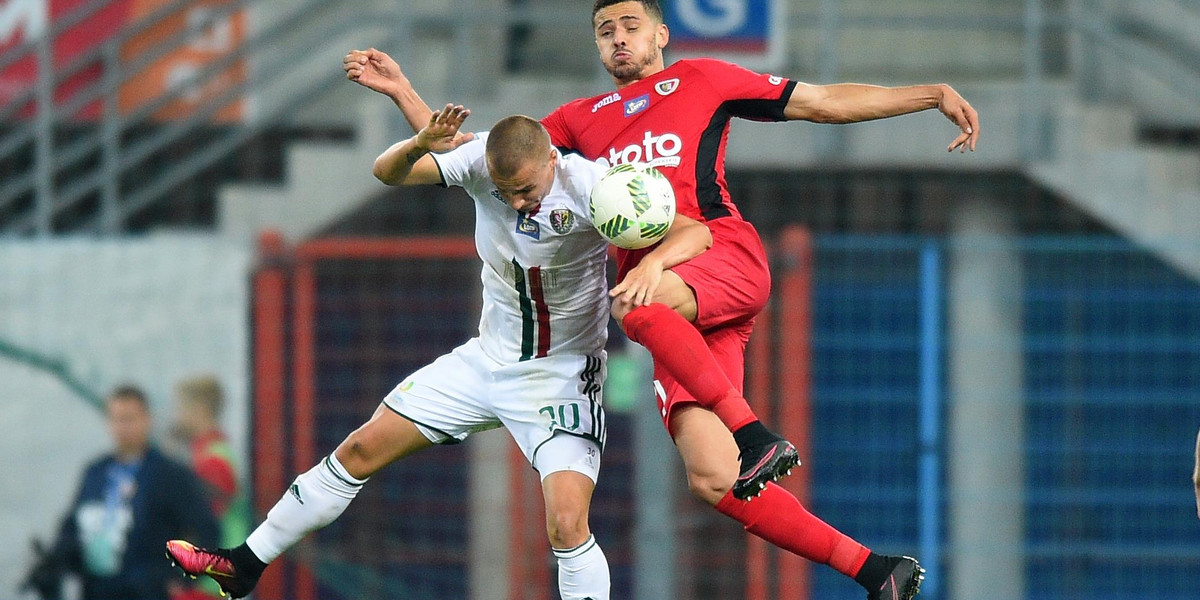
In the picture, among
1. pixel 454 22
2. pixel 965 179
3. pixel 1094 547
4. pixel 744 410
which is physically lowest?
pixel 1094 547

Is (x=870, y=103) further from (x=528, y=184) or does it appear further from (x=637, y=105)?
(x=528, y=184)

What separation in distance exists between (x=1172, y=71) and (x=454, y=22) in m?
3.92

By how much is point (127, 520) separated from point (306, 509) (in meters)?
3.16

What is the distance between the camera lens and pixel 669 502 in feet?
27.8

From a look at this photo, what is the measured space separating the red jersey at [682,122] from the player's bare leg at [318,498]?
3.56 feet

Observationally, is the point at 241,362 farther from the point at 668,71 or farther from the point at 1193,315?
the point at 1193,315

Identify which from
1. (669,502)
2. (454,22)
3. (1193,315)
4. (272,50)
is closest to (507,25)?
(454,22)

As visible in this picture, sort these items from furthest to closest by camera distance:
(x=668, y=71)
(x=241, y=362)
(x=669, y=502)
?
(x=241, y=362) → (x=669, y=502) → (x=668, y=71)

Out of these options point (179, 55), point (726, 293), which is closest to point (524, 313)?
point (726, 293)

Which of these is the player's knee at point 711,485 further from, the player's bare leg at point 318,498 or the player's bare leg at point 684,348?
the player's bare leg at point 318,498

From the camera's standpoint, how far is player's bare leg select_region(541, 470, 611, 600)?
581 centimetres

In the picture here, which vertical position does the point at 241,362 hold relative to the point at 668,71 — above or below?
below

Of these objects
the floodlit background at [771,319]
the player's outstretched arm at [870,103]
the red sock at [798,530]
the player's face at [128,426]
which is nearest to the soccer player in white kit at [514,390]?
the red sock at [798,530]

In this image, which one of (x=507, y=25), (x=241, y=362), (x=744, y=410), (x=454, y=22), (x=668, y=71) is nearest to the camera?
(x=744, y=410)
